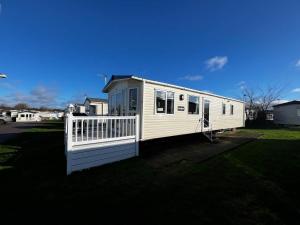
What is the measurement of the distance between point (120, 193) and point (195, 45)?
17.0 metres

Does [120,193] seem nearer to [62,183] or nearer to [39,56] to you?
[62,183]

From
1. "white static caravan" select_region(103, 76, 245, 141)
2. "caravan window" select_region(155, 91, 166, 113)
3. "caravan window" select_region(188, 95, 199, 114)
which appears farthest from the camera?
"caravan window" select_region(188, 95, 199, 114)

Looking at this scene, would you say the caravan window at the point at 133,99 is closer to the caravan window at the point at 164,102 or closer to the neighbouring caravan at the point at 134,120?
the neighbouring caravan at the point at 134,120

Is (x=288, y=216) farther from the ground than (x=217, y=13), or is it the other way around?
(x=217, y=13)

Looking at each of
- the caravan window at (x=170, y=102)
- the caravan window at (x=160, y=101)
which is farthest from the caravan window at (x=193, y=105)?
the caravan window at (x=160, y=101)

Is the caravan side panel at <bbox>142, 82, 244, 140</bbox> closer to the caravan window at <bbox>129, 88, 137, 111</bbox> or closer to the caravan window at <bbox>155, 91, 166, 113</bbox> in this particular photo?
the caravan window at <bbox>155, 91, 166, 113</bbox>

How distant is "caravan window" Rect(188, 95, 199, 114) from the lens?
10602 mm

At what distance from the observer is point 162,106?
347 inches

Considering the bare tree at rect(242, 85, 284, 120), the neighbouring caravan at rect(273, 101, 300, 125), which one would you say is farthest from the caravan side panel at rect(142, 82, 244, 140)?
the bare tree at rect(242, 85, 284, 120)

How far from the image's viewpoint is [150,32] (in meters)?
17.2

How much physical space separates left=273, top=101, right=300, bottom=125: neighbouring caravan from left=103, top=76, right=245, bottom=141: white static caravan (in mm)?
19344

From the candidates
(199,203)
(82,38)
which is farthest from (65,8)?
(199,203)

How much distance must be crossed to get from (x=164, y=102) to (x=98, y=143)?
394 centimetres

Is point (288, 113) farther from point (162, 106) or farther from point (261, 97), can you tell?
point (162, 106)
